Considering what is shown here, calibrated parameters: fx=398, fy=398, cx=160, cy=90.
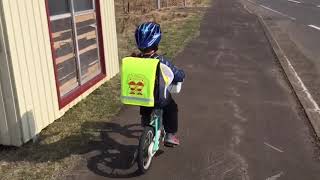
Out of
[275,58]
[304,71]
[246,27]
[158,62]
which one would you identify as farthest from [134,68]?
[246,27]

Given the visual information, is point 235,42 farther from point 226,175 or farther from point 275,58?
point 226,175

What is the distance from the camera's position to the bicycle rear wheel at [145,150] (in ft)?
14.7

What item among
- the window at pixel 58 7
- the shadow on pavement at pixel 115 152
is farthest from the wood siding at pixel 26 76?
the shadow on pavement at pixel 115 152

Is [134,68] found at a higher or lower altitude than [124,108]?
higher

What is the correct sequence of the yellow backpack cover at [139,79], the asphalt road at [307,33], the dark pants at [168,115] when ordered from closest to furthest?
the yellow backpack cover at [139,79], the dark pants at [168,115], the asphalt road at [307,33]

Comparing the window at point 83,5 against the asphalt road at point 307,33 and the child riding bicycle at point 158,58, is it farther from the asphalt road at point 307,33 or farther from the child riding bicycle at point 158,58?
the asphalt road at point 307,33

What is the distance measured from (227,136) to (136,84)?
2.06 metres

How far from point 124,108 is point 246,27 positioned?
12.4 m

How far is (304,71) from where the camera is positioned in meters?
9.68

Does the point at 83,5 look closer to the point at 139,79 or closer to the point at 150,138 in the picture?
the point at 139,79

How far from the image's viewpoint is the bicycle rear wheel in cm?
447

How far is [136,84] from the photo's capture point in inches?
175

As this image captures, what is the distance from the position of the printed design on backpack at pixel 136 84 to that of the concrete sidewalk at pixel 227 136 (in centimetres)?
101

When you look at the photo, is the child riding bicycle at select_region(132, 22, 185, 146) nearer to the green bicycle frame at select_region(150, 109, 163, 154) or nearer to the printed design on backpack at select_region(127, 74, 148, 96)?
the green bicycle frame at select_region(150, 109, 163, 154)
